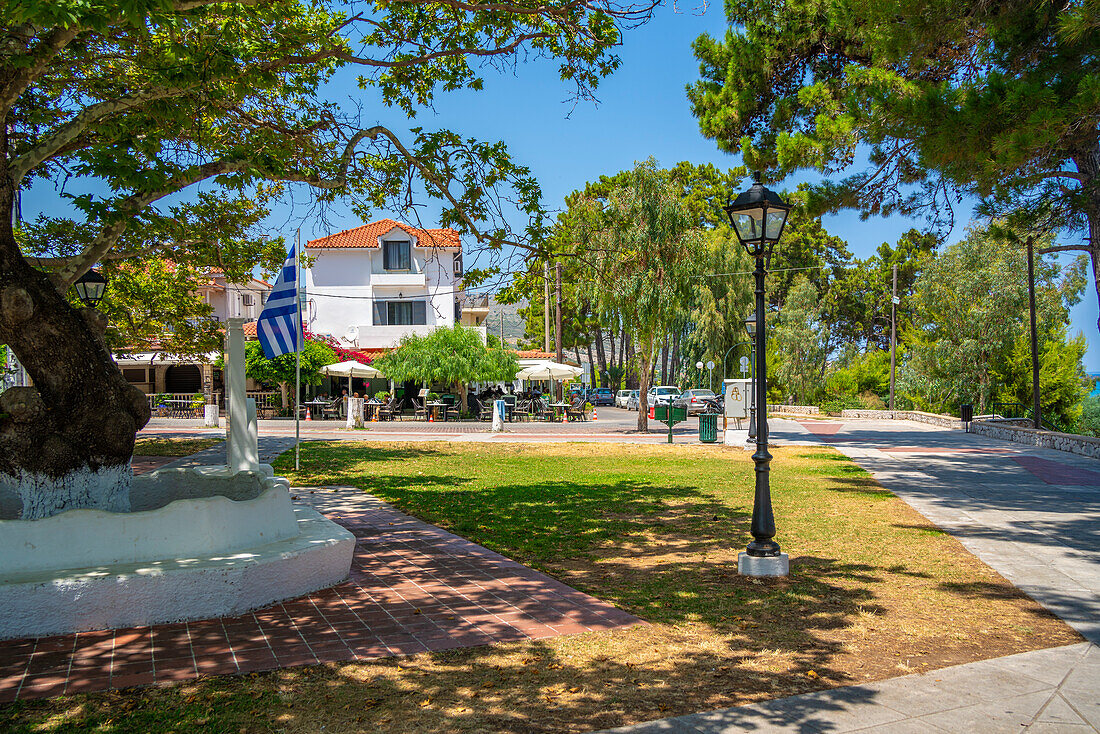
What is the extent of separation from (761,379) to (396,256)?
35.1 m

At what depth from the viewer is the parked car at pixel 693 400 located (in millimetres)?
38125

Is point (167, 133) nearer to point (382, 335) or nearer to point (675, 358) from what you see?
point (382, 335)

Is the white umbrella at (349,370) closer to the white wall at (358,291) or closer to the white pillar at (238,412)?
the white wall at (358,291)

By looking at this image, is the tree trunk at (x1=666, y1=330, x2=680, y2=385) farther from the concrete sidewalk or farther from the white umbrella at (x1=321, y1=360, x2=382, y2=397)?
the concrete sidewalk

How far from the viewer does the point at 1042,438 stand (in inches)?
820

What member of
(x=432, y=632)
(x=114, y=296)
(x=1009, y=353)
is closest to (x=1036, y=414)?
(x=1009, y=353)

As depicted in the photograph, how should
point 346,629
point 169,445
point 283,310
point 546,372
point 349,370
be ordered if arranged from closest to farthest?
point 346,629
point 283,310
point 169,445
point 349,370
point 546,372

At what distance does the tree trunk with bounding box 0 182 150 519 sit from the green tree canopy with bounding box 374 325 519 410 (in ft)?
82.9

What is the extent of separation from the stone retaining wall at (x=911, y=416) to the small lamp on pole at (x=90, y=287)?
28.6 meters

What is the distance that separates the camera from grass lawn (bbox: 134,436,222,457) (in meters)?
17.0

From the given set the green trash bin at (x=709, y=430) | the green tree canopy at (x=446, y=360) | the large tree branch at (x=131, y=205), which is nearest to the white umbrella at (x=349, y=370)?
the green tree canopy at (x=446, y=360)

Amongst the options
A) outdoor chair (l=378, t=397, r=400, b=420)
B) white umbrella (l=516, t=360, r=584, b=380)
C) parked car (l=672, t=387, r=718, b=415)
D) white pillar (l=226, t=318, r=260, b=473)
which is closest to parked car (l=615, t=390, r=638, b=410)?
parked car (l=672, t=387, r=718, b=415)

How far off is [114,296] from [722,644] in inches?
646

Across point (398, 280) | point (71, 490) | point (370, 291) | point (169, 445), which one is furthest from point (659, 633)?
point (370, 291)
